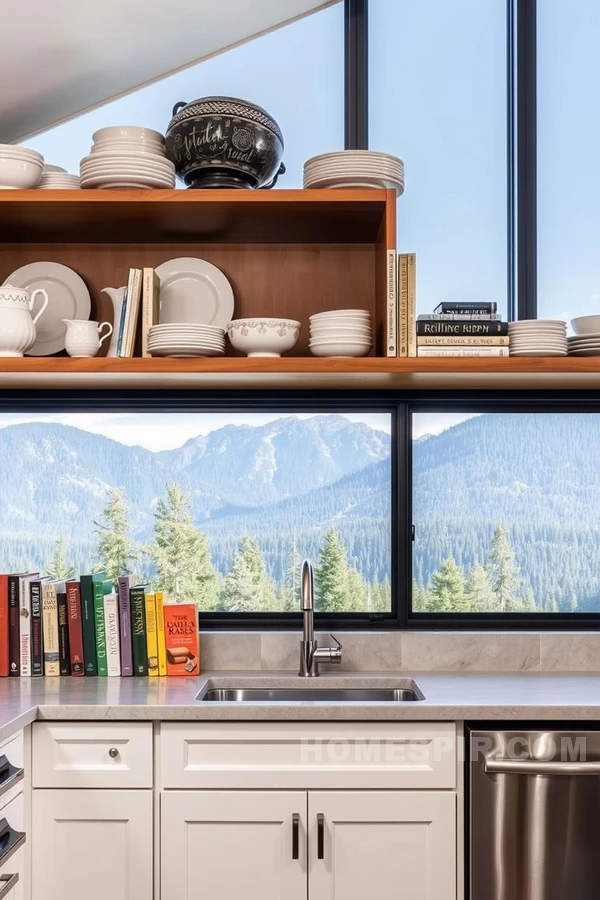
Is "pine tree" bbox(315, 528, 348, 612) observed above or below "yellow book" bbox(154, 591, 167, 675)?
above

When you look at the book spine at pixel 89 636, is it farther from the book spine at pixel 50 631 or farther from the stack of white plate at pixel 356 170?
Answer: the stack of white plate at pixel 356 170

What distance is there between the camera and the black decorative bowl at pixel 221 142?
2.25 meters

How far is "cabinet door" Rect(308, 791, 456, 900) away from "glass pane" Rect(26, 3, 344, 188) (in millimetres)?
1925

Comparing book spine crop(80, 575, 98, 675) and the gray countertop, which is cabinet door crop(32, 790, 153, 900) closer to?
the gray countertop

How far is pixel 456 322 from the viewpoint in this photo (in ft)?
7.41

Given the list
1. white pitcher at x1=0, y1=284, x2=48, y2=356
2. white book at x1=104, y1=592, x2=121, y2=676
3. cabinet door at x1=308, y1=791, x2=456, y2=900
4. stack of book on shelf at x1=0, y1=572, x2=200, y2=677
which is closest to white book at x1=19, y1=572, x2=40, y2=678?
stack of book on shelf at x1=0, y1=572, x2=200, y2=677

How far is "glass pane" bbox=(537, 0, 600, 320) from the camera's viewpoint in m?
2.66

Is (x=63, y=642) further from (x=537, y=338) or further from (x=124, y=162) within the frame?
(x=537, y=338)

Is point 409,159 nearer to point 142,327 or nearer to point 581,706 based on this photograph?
point 142,327

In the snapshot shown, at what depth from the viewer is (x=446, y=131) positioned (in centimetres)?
268

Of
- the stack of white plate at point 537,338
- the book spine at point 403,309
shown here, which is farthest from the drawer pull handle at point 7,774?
the stack of white plate at point 537,338

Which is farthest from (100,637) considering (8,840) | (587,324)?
(587,324)

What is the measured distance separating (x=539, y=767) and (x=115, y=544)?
1399 mm

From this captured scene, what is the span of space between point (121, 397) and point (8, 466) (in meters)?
0.43
